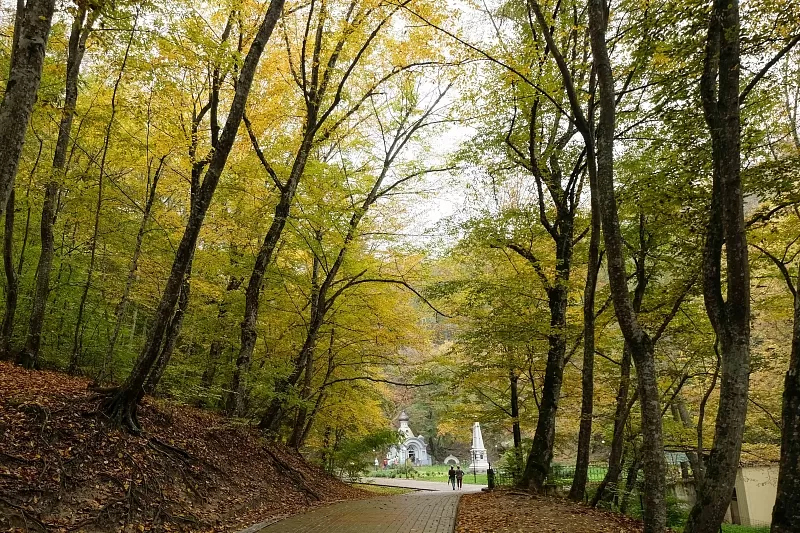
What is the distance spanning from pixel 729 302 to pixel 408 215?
38.0 feet

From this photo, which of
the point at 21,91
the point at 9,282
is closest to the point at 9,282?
the point at 9,282

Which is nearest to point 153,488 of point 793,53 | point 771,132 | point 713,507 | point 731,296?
point 713,507

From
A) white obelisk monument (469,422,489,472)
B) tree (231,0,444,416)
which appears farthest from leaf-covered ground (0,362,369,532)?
white obelisk monument (469,422,489,472)

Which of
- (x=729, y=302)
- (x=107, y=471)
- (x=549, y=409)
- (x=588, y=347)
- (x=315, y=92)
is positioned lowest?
(x=107, y=471)

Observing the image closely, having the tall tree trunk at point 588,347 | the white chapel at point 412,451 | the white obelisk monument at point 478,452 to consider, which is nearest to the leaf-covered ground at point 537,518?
the tall tree trunk at point 588,347

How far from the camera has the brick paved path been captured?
7.20m

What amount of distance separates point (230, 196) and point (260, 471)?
21.6 feet

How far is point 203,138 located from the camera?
11.0 m

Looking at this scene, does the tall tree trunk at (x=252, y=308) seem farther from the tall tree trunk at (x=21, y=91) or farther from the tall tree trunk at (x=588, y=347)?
the tall tree trunk at (x=588, y=347)

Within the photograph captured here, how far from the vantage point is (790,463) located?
430 cm

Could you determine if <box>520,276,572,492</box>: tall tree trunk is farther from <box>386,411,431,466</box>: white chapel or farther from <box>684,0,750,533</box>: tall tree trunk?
<box>386,411,431,466</box>: white chapel

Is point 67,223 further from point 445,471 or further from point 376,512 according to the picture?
point 445,471

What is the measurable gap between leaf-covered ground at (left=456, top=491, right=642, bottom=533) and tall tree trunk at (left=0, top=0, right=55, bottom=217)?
7.33 metres

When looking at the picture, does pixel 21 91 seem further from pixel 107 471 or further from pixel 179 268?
pixel 107 471
